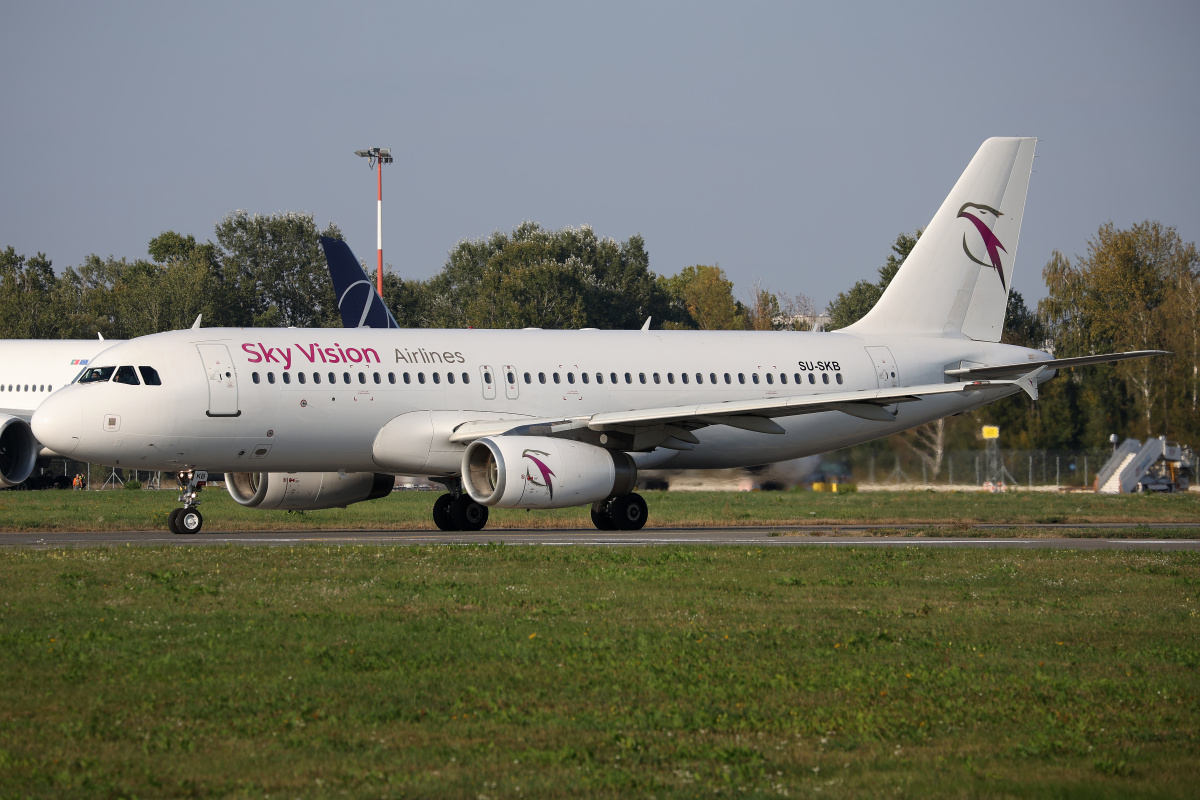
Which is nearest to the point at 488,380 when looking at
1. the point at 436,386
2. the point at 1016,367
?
the point at 436,386

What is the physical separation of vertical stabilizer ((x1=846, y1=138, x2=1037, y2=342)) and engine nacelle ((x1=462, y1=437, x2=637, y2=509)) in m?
9.78

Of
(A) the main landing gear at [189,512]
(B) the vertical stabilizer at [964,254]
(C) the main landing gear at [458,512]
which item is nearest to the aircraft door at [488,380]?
(C) the main landing gear at [458,512]

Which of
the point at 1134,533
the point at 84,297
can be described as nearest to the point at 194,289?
the point at 84,297

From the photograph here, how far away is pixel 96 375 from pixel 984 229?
19.6m

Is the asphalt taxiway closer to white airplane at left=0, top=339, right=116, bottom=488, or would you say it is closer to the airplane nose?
the airplane nose

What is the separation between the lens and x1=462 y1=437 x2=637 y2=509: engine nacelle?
910 inches

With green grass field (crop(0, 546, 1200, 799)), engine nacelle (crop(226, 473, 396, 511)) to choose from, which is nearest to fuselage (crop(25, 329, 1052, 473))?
engine nacelle (crop(226, 473, 396, 511))

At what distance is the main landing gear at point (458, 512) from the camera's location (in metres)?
27.0

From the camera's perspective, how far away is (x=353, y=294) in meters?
41.6

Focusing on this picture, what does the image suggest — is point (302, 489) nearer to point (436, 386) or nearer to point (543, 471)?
point (436, 386)

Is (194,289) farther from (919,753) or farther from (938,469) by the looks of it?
(919,753)

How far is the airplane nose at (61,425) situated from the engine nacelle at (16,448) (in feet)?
26.2

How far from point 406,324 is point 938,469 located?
59183 mm

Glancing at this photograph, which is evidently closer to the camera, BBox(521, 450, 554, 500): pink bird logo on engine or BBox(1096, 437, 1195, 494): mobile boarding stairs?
BBox(521, 450, 554, 500): pink bird logo on engine
